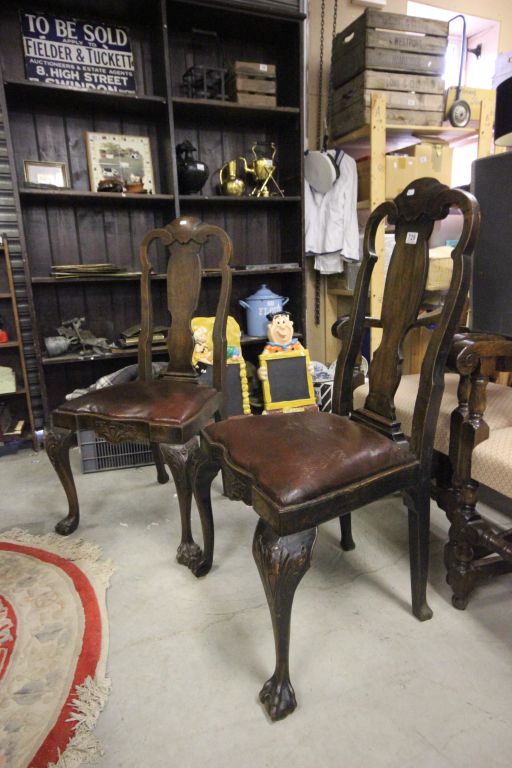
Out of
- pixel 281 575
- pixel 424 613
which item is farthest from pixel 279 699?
pixel 424 613

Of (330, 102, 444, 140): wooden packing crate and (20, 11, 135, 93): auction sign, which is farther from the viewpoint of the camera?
(330, 102, 444, 140): wooden packing crate

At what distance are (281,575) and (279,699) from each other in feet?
0.97

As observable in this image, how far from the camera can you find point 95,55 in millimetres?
2604

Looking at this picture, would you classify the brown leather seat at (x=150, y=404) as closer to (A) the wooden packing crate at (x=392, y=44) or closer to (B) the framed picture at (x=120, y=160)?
(B) the framed picture at (x=120, y=160)

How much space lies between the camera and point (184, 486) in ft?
4.96

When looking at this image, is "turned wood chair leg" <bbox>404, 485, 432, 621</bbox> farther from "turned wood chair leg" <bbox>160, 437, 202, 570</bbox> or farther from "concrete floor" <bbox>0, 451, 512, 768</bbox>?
"turned wood chair leg" <bbox>160, 437, 202, 570</bbox>

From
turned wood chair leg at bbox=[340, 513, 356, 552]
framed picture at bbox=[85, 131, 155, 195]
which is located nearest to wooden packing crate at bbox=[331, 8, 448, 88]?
framed picture at bbox=[85, 131, 155, 195]

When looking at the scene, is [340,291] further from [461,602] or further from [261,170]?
[461,602]

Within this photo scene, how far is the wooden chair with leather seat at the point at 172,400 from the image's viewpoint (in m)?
1.51

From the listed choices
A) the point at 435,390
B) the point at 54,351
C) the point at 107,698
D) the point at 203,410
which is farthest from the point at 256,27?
the point at 107,698

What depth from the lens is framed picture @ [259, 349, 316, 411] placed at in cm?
273

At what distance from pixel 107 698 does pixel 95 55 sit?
2994 millimetres

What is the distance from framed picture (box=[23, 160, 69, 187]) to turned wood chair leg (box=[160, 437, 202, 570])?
1.86 meters

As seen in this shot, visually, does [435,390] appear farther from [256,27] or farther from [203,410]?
[256,27]
